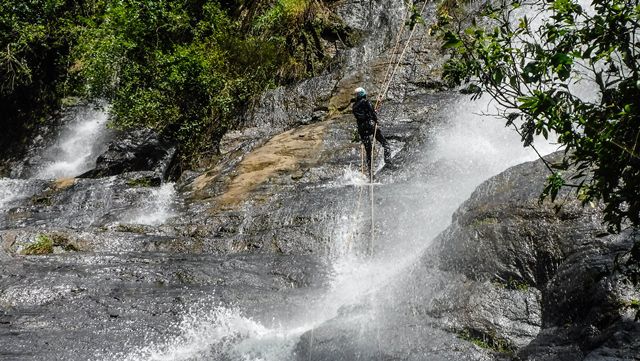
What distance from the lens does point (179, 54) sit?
1486 centimetres

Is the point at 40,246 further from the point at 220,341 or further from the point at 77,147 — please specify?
the point at 77,147

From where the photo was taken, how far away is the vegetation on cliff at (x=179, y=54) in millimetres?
14906

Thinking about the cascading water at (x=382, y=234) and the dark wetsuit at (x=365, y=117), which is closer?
the cascading water at (x=382, y=234)

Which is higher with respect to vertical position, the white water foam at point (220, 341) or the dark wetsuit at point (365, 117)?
the dark wetsuit at point (365, 117)

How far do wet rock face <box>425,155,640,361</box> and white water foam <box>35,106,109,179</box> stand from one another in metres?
14.5

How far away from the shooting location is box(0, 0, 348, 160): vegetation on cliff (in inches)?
587

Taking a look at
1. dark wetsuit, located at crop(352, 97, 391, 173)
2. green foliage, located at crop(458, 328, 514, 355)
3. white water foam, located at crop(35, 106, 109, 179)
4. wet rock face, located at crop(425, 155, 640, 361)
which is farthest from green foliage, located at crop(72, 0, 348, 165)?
green foliage, located at crop(458, 328, 514, 355)

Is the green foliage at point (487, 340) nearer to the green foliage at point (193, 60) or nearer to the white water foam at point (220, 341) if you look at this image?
the white water foam at point (220, 341)

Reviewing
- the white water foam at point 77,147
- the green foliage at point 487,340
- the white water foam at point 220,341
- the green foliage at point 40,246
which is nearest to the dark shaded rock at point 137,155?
the white water foam at point 77,147

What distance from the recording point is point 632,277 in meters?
2.69

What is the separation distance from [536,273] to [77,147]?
17.0 meters

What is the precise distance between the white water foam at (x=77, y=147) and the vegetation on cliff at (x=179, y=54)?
3.03ft

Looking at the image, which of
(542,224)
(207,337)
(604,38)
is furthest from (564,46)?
(207,337)

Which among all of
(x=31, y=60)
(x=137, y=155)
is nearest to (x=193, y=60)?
(x=137, y=155)
